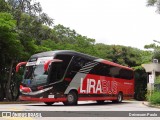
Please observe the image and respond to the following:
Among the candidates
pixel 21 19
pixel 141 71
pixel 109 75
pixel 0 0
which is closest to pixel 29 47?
pixel 21 19

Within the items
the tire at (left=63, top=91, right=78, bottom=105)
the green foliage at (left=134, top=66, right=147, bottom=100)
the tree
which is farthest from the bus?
the green foliage at (left=134, top=66, right=147, bottom=100)

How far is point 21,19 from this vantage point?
3456cm

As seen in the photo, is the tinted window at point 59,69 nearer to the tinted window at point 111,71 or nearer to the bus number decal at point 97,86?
the bus number decal at point 97,86

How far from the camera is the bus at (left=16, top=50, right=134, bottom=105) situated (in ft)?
67.3

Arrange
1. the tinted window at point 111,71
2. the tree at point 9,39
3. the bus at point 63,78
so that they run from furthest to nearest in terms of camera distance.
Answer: the tree at point 9,39, the tinted window at point 111,71, the bus at point 63,78

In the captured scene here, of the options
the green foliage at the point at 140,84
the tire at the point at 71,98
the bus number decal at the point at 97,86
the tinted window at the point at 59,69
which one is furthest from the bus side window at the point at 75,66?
the green foliage at the point at 140,84

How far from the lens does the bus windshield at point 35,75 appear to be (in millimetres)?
20542

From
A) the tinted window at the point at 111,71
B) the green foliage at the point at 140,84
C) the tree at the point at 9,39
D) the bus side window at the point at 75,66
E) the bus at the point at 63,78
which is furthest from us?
the green foliage at the point at 140,84

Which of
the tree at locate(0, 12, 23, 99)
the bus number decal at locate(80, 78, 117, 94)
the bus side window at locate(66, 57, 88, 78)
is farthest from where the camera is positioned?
the tree at locate(0, 12, 23, 99)

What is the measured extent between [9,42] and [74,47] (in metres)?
15.2

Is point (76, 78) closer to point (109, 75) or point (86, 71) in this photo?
point (86, 71)

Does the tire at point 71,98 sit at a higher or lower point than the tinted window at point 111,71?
lower

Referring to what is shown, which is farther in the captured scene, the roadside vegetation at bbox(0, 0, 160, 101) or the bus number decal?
the roadside vegetation at bbox(0, 0, 160, 101)

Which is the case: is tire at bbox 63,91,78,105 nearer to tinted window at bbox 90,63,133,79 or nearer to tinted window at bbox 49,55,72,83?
tinted window at bbox 49,55,72,83
